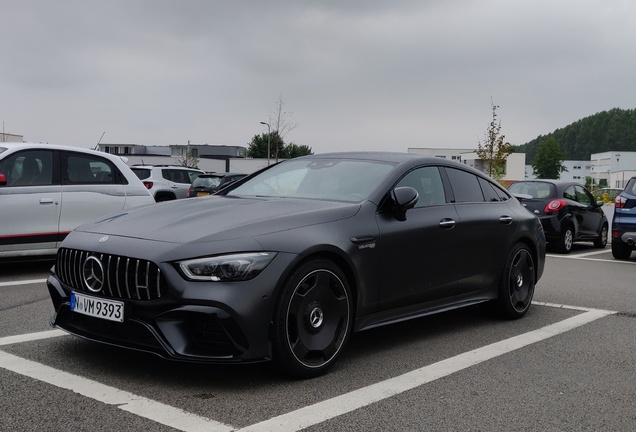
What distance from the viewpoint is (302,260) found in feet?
14.3

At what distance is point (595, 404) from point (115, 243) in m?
2.99

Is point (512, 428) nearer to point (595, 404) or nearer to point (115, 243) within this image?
point (595, 404)

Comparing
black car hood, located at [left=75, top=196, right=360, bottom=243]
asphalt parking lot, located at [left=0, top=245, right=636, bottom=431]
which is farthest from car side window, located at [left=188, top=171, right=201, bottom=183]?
black car hood, located at [left=75, top=196, right=360, bottom=243]

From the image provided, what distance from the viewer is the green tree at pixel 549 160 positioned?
150000mm

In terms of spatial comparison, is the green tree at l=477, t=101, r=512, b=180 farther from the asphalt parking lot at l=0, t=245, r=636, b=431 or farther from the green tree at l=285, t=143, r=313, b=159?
the green tree at l=285, t=143, r=313, b=159

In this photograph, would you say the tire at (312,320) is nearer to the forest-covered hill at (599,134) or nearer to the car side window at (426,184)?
the car side window at (426,184)

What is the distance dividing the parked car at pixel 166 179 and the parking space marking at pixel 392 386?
16718 millimetres

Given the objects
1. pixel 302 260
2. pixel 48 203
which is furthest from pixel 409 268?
pixel 48 203

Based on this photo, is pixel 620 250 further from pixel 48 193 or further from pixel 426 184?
pixel 48 193

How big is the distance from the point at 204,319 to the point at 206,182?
60.3ft

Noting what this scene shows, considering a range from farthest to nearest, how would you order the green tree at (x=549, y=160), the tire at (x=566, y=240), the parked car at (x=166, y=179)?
the green tree at (x=549, y=160) < the parked car at (x=166, y=179) < the tire at (x=566, y=240)

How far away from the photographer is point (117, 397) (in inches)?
154

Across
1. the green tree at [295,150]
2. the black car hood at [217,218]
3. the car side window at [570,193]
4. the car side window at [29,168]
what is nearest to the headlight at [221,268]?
the black car hood at [217,218]

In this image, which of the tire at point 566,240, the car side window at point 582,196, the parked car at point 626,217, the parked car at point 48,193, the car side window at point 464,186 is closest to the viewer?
the car side window at point 464,186
